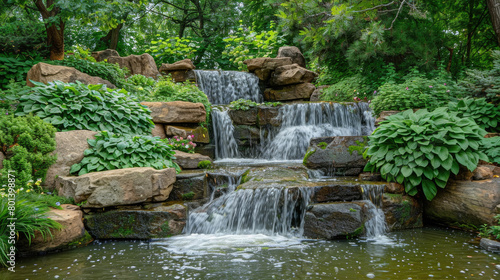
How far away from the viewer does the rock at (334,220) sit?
4.70 meters

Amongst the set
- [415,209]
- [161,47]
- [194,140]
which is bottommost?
[415,209]

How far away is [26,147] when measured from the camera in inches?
204

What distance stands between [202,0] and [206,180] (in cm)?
1603

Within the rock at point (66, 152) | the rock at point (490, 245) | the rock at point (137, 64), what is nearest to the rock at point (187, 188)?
the rock at point (66, 152)

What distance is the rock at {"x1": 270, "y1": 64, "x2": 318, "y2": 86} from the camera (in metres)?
12.2

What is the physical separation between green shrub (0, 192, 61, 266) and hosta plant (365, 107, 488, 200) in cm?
497

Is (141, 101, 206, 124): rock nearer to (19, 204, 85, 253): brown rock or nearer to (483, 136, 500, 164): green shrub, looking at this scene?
(19, 204, 85, 253): brown rock

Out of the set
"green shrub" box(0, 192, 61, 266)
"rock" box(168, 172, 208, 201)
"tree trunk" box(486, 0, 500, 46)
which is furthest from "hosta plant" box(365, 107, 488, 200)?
"green shrub" box(0, 192, 61, 266)

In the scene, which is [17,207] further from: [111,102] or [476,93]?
[476,93]

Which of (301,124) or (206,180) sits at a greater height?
(301,124)

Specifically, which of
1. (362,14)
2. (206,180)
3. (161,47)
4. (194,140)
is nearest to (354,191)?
(206,180)

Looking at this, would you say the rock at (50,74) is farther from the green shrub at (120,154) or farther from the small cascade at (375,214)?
the small cascade at (375,214)

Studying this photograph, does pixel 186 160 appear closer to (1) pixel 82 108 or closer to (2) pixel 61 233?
(1) pixel 82 108

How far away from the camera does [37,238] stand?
412 centimetres
